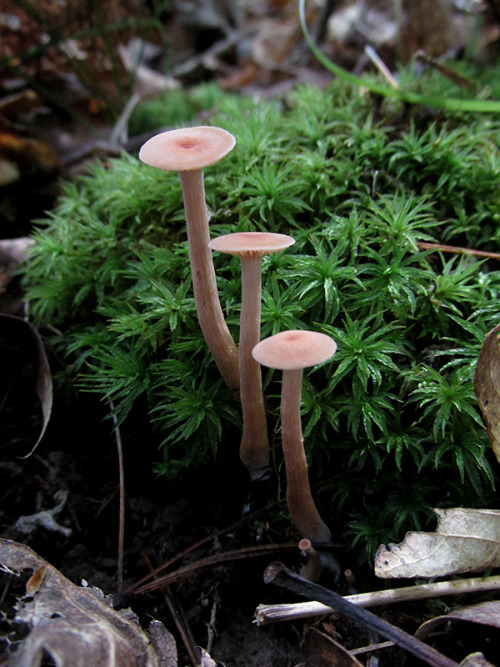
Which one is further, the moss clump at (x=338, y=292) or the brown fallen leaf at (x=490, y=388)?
the moss clump at (x=338, y=292)

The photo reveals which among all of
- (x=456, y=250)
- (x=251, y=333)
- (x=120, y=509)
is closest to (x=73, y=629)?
(x=120, y=509)

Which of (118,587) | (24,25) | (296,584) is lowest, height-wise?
(118,587)

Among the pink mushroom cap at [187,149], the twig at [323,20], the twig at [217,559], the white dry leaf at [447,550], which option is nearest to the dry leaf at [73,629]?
the twig at [217,559]

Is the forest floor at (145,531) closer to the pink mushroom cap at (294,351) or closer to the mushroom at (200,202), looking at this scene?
the mushroom at (200,202)

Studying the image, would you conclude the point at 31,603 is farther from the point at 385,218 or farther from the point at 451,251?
the point at 451,251

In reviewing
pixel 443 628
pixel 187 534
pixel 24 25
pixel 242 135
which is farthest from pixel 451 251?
pixel 24 25

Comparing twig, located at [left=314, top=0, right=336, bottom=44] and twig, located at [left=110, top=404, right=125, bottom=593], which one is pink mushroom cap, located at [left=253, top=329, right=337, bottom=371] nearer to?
twig, located at [left=110, top=404, right=125, bottom=593]

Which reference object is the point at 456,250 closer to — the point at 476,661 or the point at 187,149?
the point at 187,149

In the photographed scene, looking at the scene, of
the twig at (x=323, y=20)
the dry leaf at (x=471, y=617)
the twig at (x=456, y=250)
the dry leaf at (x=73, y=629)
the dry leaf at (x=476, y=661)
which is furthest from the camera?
the twig at (x=323, y=20)
